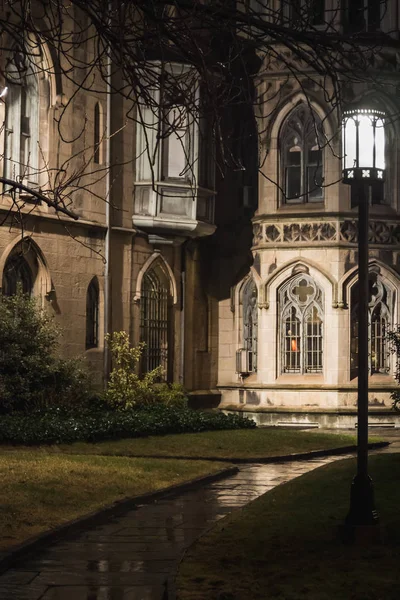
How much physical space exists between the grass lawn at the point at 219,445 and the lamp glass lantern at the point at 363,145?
950 centimetres

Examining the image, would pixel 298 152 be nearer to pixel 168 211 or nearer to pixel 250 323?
pixel 168 211

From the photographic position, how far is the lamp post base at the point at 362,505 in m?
11.4

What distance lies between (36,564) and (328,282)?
2237 cm

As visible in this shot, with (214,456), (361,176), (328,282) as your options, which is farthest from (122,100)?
(361,176)

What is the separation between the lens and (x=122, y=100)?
30.6 metres

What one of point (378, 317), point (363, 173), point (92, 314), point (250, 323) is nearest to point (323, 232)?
point (378, 317)

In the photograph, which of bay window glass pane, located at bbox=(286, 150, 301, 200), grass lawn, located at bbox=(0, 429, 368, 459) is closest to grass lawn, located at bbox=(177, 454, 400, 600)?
grass lawn, located at bbox=(0, 429, 368, 459)

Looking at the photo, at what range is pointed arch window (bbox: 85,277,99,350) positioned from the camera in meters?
29.3

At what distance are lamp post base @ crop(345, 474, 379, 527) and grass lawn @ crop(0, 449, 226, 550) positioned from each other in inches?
121

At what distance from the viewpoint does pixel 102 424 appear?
22.9 metres

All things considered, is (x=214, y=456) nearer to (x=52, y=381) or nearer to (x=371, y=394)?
(x=52, y=381)

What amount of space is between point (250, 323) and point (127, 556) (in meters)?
23.5

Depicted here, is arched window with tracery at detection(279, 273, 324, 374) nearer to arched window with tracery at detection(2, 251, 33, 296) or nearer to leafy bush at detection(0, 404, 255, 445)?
leafy bush at detection(0, 404, 255, 445)

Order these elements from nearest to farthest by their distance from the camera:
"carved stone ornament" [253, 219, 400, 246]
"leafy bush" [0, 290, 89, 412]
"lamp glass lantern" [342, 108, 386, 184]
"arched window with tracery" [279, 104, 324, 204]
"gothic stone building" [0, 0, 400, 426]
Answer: "lamp glass lantern" [342, 108, 386, 184]
"leafy bush" [0, 290, 89, 412]
"gothic stone building" [0, 0, 400, 426]
"carved stone ornament" [253, 219, 400, 246]
"arched window with tracery" [279, 104, 324, 204]
